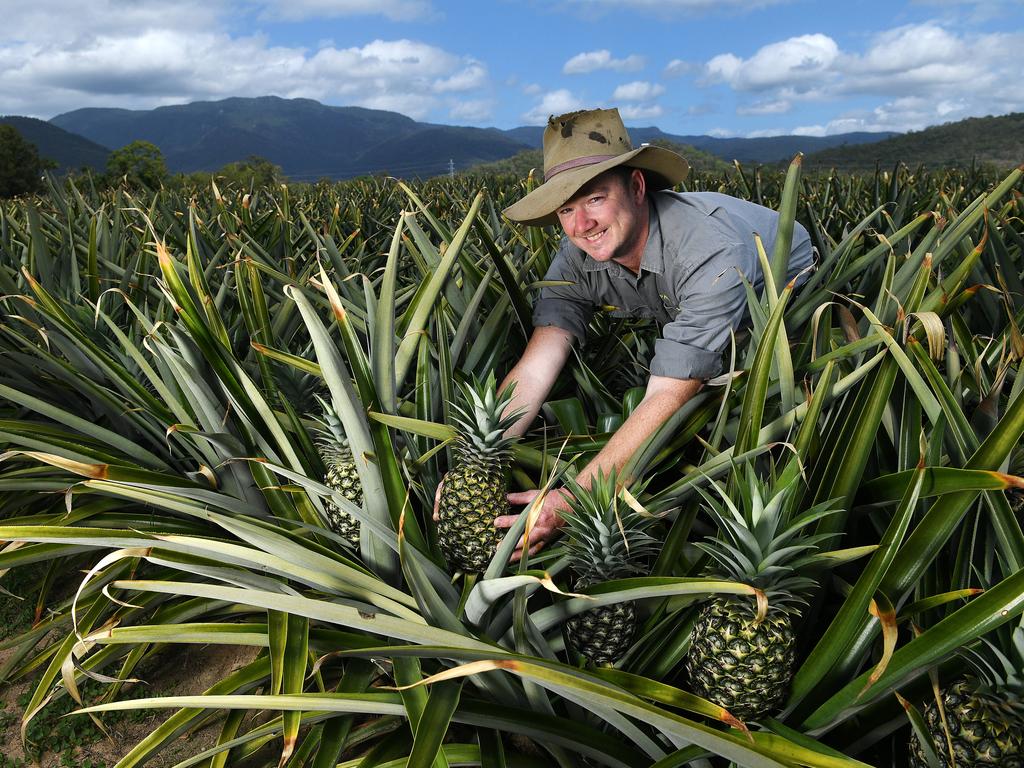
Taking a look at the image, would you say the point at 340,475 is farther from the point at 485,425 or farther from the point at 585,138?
the point at 585,138

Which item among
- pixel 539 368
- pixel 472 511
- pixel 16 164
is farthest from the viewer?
pixel 16 164

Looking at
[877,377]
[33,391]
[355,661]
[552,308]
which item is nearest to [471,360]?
[552,308]

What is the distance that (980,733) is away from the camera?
83 centimetres

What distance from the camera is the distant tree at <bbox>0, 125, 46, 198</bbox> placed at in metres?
36.7

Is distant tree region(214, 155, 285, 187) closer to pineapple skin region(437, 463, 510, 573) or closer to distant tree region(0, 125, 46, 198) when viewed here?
pineapple skin region(437, 463, 510, 573)

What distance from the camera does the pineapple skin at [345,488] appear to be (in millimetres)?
1348

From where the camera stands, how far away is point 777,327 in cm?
121

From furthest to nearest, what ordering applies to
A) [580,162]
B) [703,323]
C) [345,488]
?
[580,162] < [703,323] < [345,488]

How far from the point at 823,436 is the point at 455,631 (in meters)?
0.81

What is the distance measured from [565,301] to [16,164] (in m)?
47.0

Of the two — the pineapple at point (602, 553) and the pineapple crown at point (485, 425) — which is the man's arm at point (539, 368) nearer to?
the pineapple crown at point (485, 425)

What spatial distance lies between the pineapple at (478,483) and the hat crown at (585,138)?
2.65 feet

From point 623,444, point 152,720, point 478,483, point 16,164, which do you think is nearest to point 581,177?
point 623,444

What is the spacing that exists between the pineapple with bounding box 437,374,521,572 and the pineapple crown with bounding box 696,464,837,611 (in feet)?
1.41
